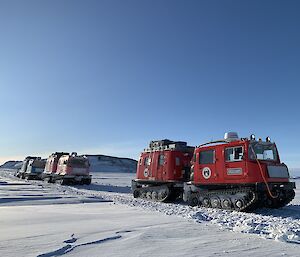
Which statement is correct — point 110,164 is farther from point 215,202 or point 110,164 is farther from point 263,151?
point 263,151

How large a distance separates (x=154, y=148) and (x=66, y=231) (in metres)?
11.2

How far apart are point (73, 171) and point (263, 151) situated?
19.0 metres

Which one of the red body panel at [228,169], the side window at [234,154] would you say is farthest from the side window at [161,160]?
the side window at [234,154]

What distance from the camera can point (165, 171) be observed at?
624 inches

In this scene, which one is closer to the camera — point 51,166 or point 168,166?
point 168,166

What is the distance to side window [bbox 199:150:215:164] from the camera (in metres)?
13.3

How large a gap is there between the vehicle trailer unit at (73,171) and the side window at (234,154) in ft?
57.6

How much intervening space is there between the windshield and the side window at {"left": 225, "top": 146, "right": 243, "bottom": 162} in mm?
406

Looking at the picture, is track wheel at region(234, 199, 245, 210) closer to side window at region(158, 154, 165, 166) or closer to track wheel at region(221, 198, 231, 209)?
track wheel at region(221, 198, 231, 209)

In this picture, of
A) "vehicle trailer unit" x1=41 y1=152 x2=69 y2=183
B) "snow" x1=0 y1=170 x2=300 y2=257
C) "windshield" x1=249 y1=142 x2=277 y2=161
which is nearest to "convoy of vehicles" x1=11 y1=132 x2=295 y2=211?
"windshield" x1=249 y1=142 x2=277 y2=161

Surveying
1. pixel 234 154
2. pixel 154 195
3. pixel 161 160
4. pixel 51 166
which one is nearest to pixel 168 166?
pixel 161 160

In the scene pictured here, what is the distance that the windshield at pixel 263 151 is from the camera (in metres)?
11.9

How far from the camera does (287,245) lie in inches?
216

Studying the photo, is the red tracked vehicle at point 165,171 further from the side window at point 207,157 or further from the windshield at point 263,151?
the windshield at point 263,151
